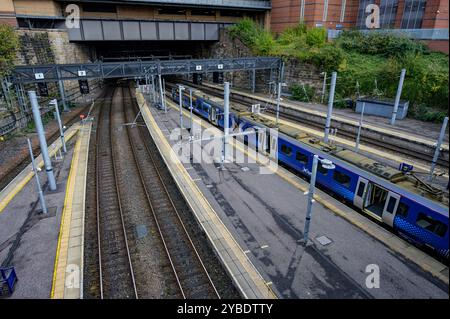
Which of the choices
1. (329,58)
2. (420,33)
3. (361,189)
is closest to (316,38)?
(329,58)

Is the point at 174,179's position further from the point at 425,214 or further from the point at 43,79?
the point at 43,79

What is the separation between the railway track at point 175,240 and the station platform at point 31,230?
4.46m

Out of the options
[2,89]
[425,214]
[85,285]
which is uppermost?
[2,89]

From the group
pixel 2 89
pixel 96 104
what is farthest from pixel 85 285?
pixel 96 104

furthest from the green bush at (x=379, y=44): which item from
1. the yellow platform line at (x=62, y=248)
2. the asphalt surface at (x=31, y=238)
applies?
the asphalt surface at (x=31, y=238)

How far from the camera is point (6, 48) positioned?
94.2 ft

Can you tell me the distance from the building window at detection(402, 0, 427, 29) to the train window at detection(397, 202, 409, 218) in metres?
36.4

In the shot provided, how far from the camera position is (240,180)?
62.3 feet

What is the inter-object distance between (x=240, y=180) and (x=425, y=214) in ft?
33.1

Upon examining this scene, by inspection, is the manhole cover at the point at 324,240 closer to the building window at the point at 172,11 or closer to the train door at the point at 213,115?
the train door at the point at 213,115

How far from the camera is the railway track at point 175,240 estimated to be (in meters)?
11.5

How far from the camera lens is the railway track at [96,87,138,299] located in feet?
37.8

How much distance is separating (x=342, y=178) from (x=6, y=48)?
32.7 metres

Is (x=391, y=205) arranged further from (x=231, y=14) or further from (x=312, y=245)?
(x=231, y=14)
